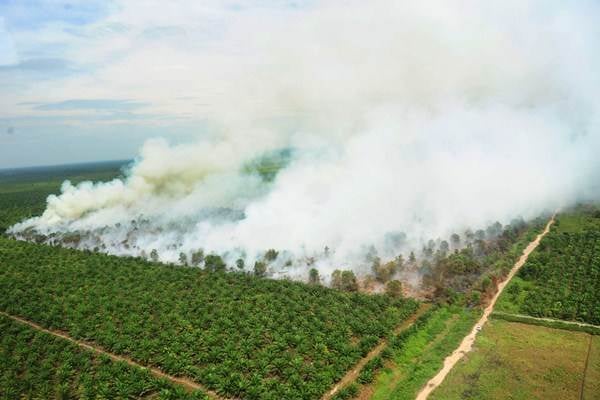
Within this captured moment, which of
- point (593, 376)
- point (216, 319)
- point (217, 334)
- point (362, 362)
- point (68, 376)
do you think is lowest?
point (68, 376)

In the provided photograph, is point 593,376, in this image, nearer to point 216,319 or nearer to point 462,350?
point 462,350

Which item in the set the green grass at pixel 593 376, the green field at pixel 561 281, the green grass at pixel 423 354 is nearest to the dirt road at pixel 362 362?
the green grass at pixel 423 354

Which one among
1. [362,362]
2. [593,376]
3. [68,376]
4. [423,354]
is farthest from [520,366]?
[68,376]

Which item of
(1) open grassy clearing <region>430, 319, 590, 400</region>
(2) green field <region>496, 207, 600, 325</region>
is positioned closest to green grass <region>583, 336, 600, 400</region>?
(1) open grassy clearing <region>430, 319, 590, 400</region>

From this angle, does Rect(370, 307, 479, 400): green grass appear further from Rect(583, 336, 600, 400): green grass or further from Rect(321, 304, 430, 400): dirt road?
Rect(583, 336, 600, 400): green grass

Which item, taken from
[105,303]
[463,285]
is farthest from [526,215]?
[105,303]

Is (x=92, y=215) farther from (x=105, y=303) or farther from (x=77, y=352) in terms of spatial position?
(x=77, y=352)

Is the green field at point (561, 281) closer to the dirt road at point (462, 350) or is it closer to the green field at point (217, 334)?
the dirt road at point (462, 350)
